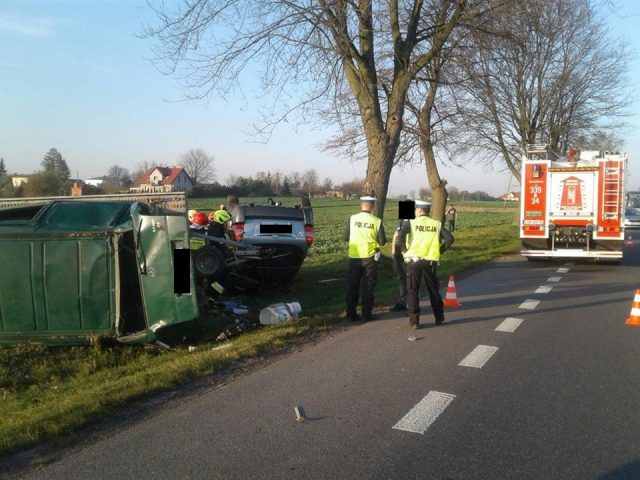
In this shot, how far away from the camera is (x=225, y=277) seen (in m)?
8.87

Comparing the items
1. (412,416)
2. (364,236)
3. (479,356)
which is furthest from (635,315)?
(412,416)

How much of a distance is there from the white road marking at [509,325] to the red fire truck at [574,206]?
7780mm

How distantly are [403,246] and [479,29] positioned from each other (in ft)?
21.4

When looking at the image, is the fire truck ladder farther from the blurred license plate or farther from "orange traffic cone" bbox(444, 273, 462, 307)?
the blurred license plate

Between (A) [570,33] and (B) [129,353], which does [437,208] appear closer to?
(A) [570,33]

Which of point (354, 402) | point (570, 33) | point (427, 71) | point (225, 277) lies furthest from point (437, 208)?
point (354, 402)

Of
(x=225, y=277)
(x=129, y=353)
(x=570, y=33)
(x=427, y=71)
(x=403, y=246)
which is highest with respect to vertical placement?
(x=570, y=33)

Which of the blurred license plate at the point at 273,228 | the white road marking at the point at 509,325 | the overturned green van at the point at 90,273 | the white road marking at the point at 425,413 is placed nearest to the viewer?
the white road marking at the point at 425,413

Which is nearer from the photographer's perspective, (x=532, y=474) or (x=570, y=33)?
(x=532, y=474)

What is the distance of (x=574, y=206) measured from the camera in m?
14.8

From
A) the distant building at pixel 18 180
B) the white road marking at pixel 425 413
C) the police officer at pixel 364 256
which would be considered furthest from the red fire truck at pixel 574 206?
the distant building at pixel 18 180

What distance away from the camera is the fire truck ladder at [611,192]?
14.4 metres

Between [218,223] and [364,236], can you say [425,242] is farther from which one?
[218,223]

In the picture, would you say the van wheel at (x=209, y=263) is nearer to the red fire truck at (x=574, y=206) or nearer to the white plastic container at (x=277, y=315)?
the white plastic container at (x=277, y=315)
